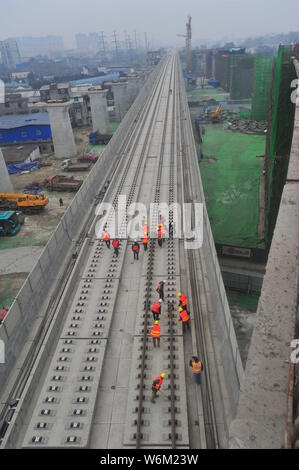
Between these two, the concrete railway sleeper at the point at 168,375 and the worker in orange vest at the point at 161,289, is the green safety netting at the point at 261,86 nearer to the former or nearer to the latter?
the concrete railway sleeper at the point at 168,375

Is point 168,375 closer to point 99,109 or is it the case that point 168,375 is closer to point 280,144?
point 280,144

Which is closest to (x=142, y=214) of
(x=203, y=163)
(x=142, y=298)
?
(x=142, y=298)

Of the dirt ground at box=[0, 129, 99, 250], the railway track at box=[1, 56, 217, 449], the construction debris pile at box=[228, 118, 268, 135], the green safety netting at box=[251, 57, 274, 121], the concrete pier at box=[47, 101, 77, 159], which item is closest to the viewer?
the railway track at box=[1, 56, 217, 449]

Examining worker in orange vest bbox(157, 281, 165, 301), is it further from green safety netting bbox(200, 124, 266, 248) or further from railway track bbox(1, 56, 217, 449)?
→ green safety netting bbox(200, 124, 266, 248)

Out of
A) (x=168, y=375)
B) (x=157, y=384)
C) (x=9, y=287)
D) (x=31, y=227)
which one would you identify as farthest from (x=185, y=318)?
(x=31, y=227)

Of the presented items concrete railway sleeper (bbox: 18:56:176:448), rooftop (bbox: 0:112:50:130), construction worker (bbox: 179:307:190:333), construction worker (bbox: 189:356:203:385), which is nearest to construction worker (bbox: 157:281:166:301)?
construction worker (bbox: 179:307:190:333)

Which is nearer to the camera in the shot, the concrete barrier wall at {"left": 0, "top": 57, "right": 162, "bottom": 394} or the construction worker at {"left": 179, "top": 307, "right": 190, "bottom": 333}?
the concrete barrier wall at {"left": 0, "top": 57, "right": 162, "bottom": 394}

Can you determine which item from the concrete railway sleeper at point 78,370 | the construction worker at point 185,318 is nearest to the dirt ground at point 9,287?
the concrete railway sleeper at point 78,370
